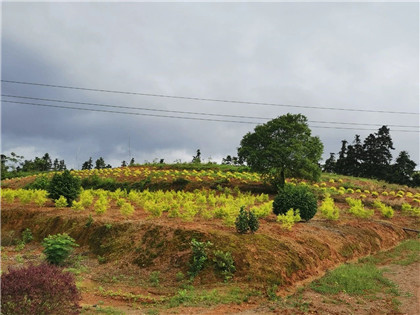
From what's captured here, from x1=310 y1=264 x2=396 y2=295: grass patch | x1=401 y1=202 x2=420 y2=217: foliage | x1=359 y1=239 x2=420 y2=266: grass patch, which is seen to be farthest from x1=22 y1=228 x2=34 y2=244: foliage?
x1=401 y1=202 x2=420 y2=217: foliage

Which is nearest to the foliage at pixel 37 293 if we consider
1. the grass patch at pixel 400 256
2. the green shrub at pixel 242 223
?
the green shrub at pixel 242 223

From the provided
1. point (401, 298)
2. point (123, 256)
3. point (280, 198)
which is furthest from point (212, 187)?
point (401, 298)

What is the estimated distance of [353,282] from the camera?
891 centimetres

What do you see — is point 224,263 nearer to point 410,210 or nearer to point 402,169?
point 410,210

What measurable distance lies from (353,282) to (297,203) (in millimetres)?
5607

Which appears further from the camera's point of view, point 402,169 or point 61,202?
point 402,169

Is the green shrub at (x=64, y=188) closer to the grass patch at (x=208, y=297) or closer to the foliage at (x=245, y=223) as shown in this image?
the foliage at (x=245, y=223)

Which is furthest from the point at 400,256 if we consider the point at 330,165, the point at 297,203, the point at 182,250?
the point at 330,165

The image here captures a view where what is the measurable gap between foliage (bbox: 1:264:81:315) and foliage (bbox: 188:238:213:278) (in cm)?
410

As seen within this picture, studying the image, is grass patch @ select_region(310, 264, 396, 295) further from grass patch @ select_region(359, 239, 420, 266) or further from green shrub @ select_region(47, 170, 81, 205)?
green shrub @ select_region(47, 170, 81, 205)

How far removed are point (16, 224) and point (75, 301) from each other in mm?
11518

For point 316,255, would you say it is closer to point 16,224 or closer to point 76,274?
point 76,274

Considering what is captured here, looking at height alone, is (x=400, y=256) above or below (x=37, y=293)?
below

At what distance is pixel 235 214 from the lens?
1211 centimetres
